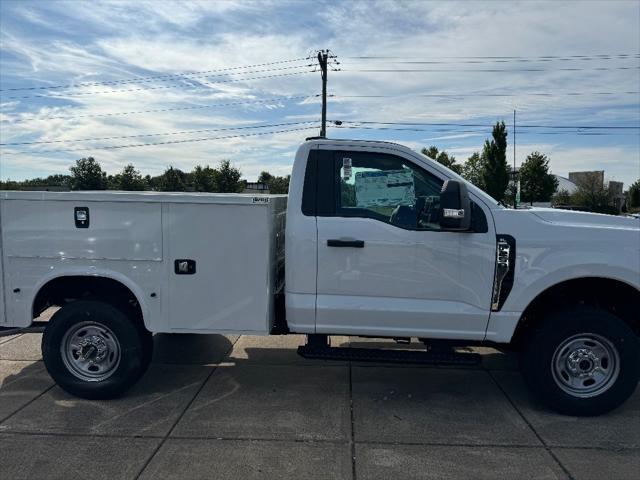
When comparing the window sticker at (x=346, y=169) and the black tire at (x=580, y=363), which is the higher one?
the window sticker at (x=346, y=169)

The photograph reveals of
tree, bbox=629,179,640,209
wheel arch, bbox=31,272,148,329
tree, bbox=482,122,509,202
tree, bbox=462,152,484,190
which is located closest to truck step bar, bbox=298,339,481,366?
wheel arch, bbox=31,272,148,329

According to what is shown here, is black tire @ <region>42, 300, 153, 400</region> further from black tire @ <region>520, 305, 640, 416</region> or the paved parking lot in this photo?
black tire @ <region>520, 305, 640, 416</region>

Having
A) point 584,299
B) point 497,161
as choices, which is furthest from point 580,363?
point 497,161

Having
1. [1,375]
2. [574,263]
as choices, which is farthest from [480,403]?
[1,375]

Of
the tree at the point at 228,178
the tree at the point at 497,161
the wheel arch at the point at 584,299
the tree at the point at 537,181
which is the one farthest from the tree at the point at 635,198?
the wheel arch at the point at 584,299

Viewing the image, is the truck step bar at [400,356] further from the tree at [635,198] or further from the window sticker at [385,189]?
the tree at [635,198]

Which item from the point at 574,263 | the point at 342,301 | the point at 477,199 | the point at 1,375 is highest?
the point at 477,199

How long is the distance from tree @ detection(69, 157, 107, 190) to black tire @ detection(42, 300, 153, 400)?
57.5 metres

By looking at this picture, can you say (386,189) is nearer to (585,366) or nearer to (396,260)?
(396,260)

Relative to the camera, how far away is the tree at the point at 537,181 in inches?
2445

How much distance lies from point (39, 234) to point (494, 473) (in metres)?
3.85

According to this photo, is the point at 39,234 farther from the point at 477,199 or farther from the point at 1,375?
the point at 477,199

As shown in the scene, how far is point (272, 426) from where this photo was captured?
4.20m

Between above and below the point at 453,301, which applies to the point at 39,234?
above
